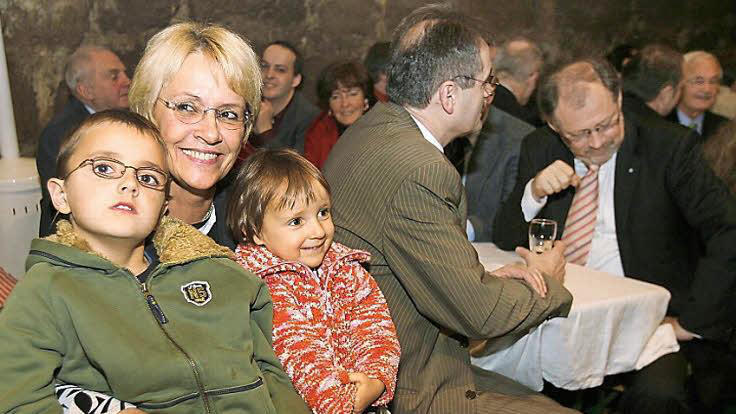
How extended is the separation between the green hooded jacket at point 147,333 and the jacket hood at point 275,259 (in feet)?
0.41

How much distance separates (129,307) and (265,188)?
0.53 m

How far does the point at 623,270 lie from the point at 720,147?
2.21 feet

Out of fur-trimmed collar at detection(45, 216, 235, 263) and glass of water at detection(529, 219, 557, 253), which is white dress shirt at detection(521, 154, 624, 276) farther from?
fur-trimmed collar at detection(45, 216, 235, 263)

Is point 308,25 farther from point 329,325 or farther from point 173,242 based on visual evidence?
point 173,242

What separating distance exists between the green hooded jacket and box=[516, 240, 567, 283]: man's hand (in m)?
1.24

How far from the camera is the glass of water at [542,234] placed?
300cm

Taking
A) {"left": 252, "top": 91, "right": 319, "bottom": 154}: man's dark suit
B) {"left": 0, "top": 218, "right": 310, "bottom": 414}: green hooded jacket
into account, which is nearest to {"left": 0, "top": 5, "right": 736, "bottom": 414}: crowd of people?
{"left": 0, "top": 218, "right": 310, "bottom": 414}: green hooded jacket

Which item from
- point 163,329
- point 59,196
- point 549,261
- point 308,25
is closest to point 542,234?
point 549,261

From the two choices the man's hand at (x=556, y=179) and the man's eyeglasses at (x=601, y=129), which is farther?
the man's eyeglasses at (x=601, y=129)

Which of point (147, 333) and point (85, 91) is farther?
point (85, 91)

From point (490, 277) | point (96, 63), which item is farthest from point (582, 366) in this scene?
point (96, 63)

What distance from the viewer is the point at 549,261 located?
2.90 metres

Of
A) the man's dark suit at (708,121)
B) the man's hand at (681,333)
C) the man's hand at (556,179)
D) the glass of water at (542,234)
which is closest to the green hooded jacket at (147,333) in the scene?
the glass of water at (542,234)

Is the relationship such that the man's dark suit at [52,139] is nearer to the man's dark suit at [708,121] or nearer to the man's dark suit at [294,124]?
the man's dark suit at [294,124]
